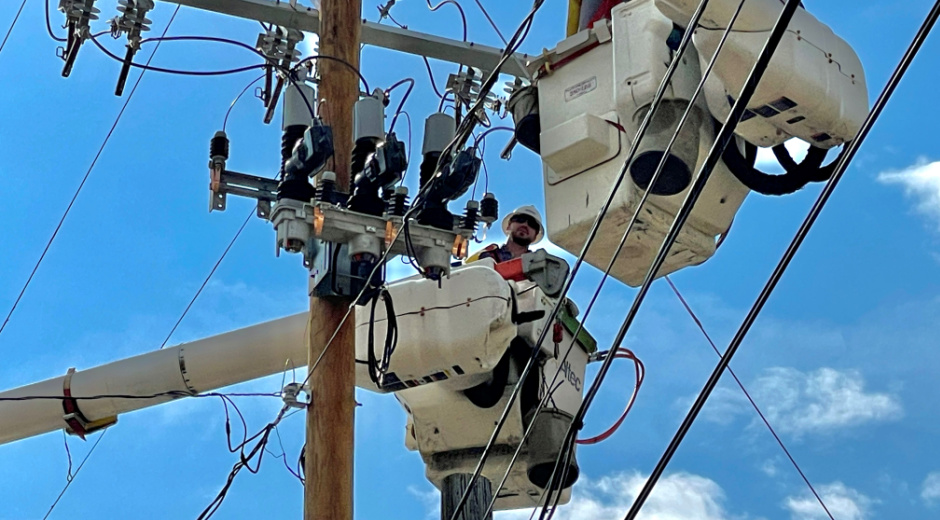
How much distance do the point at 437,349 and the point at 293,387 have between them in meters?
0.90

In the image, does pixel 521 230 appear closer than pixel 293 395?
No

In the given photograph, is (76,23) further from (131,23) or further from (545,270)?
(545,270)

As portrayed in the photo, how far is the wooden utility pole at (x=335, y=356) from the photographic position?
309 inches

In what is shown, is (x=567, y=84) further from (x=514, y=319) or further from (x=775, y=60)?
(x=775, y=60)

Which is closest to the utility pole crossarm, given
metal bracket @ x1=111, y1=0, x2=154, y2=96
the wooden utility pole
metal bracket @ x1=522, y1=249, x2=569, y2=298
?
metal bracket @ x1=111, y1=0, x2=154, y2=96

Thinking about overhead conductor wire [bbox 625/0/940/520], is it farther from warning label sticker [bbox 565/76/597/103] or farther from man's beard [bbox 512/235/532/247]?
man's beard [bbox 512/235/532/247]

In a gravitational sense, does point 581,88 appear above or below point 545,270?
above

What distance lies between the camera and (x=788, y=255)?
4.98 meters

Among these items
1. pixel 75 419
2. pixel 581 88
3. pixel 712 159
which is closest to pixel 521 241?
pixel 581 88

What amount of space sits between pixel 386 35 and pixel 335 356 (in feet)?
10.6

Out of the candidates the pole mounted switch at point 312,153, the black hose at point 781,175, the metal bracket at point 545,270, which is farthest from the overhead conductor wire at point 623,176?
the metal bracket at point 545,270

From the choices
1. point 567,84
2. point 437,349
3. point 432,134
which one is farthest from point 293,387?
point 567,84

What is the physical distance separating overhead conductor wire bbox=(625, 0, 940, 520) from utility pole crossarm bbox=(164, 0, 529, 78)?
537cm

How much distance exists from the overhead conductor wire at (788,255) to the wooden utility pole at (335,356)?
281 cm
